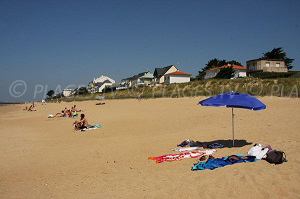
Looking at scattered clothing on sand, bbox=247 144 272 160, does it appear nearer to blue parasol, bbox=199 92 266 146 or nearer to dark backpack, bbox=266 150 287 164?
dark backpack, bbox=266 150 287 164

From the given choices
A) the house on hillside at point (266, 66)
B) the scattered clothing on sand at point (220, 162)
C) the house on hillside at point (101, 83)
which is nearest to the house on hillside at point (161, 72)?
the house on hillside at point (266, 66)

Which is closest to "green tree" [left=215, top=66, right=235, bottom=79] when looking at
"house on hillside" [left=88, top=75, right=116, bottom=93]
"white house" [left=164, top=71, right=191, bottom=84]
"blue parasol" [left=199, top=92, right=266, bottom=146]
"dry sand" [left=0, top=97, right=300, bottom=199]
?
"white house" [left=164, top=71, right=191, bottom=84]

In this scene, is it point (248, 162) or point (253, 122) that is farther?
point (253, 122)

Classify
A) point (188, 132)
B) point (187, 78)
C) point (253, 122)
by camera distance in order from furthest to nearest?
point (187, 78) → point (253, 122) → point (188, 132)

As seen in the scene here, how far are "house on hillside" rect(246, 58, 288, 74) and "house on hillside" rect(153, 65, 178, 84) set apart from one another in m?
20.7

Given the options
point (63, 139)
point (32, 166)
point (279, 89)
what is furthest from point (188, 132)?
point (279, 89)

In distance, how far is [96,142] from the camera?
9961 millimetres

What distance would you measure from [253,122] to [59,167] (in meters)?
8.91

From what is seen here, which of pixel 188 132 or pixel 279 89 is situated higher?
pixel 279 89

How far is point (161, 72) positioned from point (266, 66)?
27188 millimetres

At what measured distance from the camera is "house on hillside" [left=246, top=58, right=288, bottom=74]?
52.3m

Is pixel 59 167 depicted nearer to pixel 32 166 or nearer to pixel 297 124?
pixel 32 166

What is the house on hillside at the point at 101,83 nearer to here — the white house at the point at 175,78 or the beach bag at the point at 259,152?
the white house at the point at 175,78

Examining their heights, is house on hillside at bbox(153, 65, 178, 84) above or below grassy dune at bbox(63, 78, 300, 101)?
above
